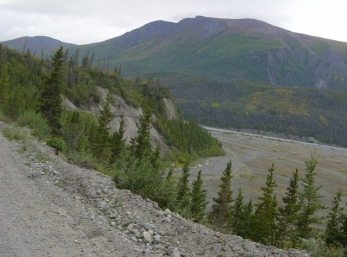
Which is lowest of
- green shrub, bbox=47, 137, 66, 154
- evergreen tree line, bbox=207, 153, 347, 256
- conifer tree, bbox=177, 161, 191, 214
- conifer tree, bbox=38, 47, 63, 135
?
evergreen tree line, bbox=207, 153, 347, 256

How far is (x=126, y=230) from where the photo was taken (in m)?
8.06

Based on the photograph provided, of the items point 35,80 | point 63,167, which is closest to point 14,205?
point 63,167

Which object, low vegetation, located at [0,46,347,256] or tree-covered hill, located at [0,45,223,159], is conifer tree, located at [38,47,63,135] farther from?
tree-covered hill, located at [0,45,223,159]

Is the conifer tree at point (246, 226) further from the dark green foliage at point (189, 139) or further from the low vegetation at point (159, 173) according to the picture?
the dark green foliage at point (189, 139)

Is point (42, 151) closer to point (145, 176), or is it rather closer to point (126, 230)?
point (145, 176)

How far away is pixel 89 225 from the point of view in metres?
7.97

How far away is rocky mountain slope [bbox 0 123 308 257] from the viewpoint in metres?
6.95

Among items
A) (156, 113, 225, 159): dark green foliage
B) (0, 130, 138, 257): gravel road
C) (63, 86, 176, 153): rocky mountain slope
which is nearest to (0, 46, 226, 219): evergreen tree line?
(156, 113, 225, 159): dark green foliage

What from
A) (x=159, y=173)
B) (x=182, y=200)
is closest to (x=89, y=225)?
(x=159, y=173)

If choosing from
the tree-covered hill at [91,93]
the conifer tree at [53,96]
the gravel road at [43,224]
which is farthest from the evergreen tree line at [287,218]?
the tree-covered hill at [91,93]

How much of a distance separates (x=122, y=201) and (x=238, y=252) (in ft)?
12.7

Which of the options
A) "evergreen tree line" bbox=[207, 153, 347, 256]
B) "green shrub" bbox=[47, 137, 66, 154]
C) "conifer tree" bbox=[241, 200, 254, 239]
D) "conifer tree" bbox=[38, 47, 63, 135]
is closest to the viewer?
"green shrub" bbox=[47, 137, 66, 154]

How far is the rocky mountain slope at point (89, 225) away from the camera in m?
6.95

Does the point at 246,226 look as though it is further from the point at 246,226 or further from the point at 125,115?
the point at 125,115
